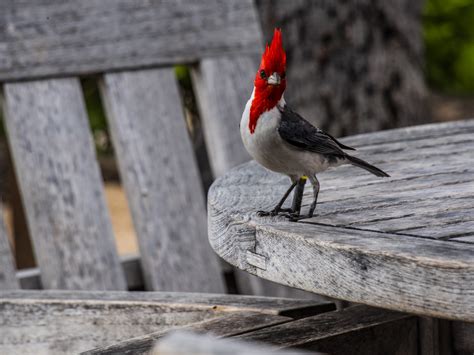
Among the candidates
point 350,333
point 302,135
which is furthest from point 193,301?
point 302,135

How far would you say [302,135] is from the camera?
1738 mm

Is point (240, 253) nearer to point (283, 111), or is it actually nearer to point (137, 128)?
point (283, 111)

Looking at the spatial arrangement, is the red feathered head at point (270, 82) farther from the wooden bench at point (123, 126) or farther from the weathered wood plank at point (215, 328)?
the wooden bench at point (123, 126)

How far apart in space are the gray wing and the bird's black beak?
6cm

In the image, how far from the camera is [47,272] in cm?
267

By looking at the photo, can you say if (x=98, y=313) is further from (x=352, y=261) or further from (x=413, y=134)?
(x=413, y=134)

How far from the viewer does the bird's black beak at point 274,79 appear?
5.64ft

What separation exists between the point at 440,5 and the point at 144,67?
22.2 feet

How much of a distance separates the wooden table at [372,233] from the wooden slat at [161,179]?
656 mm

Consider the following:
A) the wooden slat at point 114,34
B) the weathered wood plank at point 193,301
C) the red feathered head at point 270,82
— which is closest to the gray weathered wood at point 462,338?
the weathered wood plank at point 193,301

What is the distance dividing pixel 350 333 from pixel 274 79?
1.72 feet

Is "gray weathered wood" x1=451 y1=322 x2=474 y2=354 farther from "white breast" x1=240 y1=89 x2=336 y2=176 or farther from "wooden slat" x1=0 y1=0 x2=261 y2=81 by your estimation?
"wooden slat" x1=0 y1=0 x2=261 y2=81

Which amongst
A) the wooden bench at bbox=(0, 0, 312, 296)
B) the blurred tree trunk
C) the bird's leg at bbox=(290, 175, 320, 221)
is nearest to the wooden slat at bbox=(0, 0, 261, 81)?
the wooden bench at bbox=(0, 0, 312, 296)

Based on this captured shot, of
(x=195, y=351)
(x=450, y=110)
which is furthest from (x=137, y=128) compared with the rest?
(x=450, y=110)
